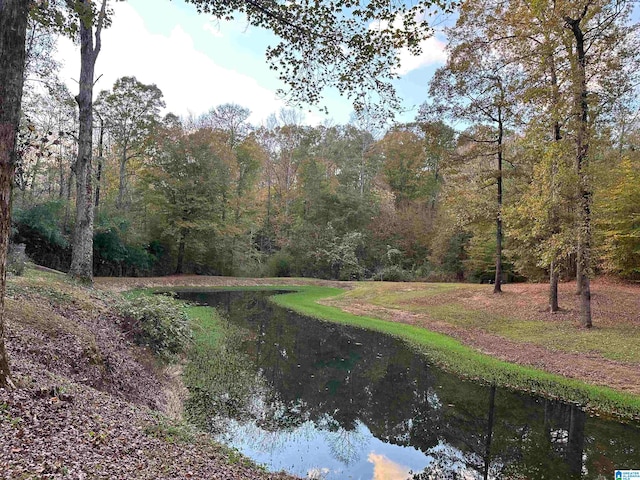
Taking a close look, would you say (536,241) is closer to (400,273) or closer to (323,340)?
(323,340)

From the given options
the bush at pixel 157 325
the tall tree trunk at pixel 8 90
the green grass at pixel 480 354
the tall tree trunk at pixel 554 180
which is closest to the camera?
the tall tree trunk at pixel 8 90

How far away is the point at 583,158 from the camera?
11984 mm

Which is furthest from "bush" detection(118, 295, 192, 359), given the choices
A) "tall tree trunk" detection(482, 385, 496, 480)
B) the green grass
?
"tall tree trunk" detection(482, 385, 496, 480)

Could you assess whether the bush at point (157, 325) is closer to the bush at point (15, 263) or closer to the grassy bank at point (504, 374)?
the bush at point (15, 263)

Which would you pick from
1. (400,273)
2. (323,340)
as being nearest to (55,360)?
(323,340)

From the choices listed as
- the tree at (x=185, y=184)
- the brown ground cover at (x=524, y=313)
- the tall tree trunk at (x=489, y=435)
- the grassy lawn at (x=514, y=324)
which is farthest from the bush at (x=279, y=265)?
the tall tree trunk at (x=489, y=435)

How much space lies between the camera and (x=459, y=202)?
18.9 m

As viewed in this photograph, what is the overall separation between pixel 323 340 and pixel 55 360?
867cm

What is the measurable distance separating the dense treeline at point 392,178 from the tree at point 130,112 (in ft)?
0.33

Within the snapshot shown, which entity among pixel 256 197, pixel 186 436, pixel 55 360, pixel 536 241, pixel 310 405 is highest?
pixel 256 197

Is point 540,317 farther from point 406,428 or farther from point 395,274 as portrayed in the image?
point 395,274

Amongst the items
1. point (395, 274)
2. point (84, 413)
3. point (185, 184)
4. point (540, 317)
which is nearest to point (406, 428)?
point (84, 413)

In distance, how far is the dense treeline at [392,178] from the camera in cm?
1202

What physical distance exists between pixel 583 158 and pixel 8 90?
1389cm
